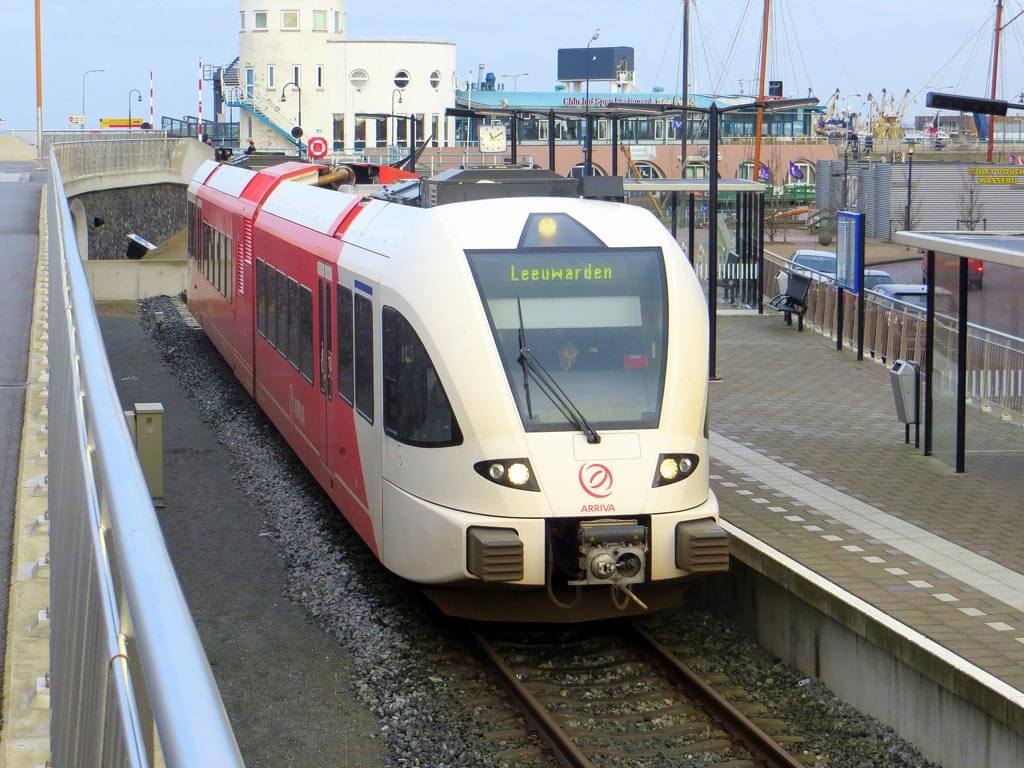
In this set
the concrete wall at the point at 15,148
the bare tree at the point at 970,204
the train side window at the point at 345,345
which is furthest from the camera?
the concrete wall at the point at 15,148

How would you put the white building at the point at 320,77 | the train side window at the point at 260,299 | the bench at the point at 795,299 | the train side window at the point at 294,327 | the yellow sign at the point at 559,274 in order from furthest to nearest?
the white building at the point at 320,77 → the bench at the point at 795,299 → the train side window at the point at 260,299 → the train side window at the point at 294,327 → the yellow sign at the point at 559,274

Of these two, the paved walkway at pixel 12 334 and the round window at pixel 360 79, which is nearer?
the paved walkway at pixel 12 334

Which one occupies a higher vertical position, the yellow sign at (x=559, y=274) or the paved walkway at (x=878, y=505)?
the yellow sign at (x=559, y=274)

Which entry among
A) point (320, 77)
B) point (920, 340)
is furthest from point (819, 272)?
point (320, 77)

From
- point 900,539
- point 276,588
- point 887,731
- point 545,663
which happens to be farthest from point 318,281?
point 887,731

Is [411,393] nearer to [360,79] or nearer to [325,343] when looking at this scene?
[325,343]

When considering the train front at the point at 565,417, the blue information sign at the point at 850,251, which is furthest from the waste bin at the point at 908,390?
the blue information sign at the point at 850,251

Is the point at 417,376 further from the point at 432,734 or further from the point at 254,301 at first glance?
the point at 254,301

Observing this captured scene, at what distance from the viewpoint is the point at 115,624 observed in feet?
8.04

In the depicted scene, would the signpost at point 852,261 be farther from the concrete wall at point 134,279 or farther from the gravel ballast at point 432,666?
the concrete wall at point 134,279

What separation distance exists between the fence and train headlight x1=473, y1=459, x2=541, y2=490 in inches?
261

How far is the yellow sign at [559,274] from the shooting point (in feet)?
33.1

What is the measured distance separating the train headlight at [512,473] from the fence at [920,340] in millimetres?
6625

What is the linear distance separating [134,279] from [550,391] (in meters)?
27.4
